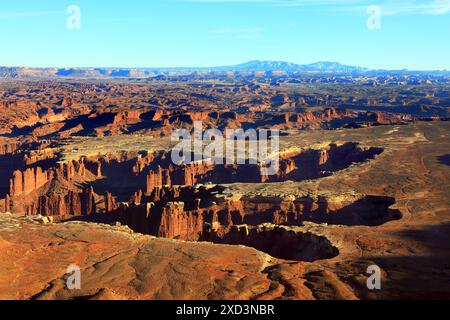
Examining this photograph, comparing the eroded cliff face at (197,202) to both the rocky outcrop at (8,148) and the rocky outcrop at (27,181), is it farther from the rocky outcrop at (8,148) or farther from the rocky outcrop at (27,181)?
the rocky outcrop at (8,148)

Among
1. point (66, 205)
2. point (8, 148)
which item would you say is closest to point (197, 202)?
point (66, 205)

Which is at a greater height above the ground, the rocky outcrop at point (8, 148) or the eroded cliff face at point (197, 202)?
the rocky outcrop at point (8, 148)

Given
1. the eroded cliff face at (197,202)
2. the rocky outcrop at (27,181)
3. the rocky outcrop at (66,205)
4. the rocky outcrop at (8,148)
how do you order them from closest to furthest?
the eroded cliff face at (197,202)
the rocky outcrop at (66,205)
the rocky outcrop at (27,181)
the rocky outcrop at (8,148)

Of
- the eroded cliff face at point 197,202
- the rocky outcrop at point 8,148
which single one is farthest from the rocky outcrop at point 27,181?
the rocky outcrop at point 8,148

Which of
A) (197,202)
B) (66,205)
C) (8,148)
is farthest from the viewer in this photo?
(8,148)

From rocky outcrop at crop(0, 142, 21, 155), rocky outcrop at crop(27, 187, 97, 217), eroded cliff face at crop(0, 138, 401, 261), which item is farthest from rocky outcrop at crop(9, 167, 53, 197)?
rocky outcrop at crop(0, 142, 21, 155)

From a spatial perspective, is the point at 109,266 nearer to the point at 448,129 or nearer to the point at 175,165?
the point at 175,165

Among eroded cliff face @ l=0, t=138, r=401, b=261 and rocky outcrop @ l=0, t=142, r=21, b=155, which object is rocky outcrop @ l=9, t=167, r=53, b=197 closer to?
eroded cliff face @ l=0, t=138, r=401, b=261

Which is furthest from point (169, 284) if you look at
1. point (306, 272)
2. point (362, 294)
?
point (362, 294)

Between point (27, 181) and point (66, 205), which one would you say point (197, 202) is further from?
point (27, 181)

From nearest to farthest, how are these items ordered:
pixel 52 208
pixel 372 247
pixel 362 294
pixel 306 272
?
pixel 362 294
pixel 306 272
pixel 372 247
pixel 52 208
